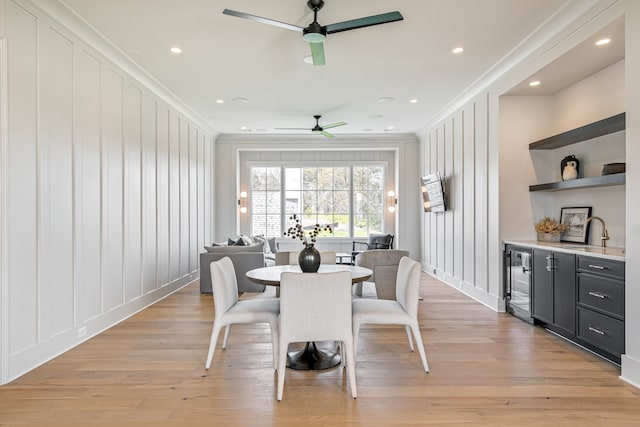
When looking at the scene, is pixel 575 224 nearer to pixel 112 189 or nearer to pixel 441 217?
pixel 441 217

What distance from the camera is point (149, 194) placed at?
536 centimetres

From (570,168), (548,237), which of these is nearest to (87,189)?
(570,168)

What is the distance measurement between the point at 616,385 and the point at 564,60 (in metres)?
2.93

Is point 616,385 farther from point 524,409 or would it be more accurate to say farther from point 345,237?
point 345,237

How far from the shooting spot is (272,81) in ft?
17.6

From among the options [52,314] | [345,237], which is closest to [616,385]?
[52,314]

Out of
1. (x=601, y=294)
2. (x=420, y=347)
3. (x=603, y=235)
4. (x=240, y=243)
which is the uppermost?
(x=603, y=235)

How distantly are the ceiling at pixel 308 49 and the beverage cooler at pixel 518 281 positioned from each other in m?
2.28

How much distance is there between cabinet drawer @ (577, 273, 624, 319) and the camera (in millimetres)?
3070

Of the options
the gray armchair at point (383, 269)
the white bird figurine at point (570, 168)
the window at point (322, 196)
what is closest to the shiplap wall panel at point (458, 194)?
the gray armchair at point (383, 269)

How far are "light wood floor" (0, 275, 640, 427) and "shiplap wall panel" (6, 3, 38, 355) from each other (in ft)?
1.58

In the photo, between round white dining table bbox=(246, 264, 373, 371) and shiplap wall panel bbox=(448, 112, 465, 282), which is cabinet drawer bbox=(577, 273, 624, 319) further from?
shiplap wall panel bbox=(448, 112, 465, 282)

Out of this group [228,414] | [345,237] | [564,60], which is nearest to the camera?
[228,414]

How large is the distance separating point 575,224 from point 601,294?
4.78ft
